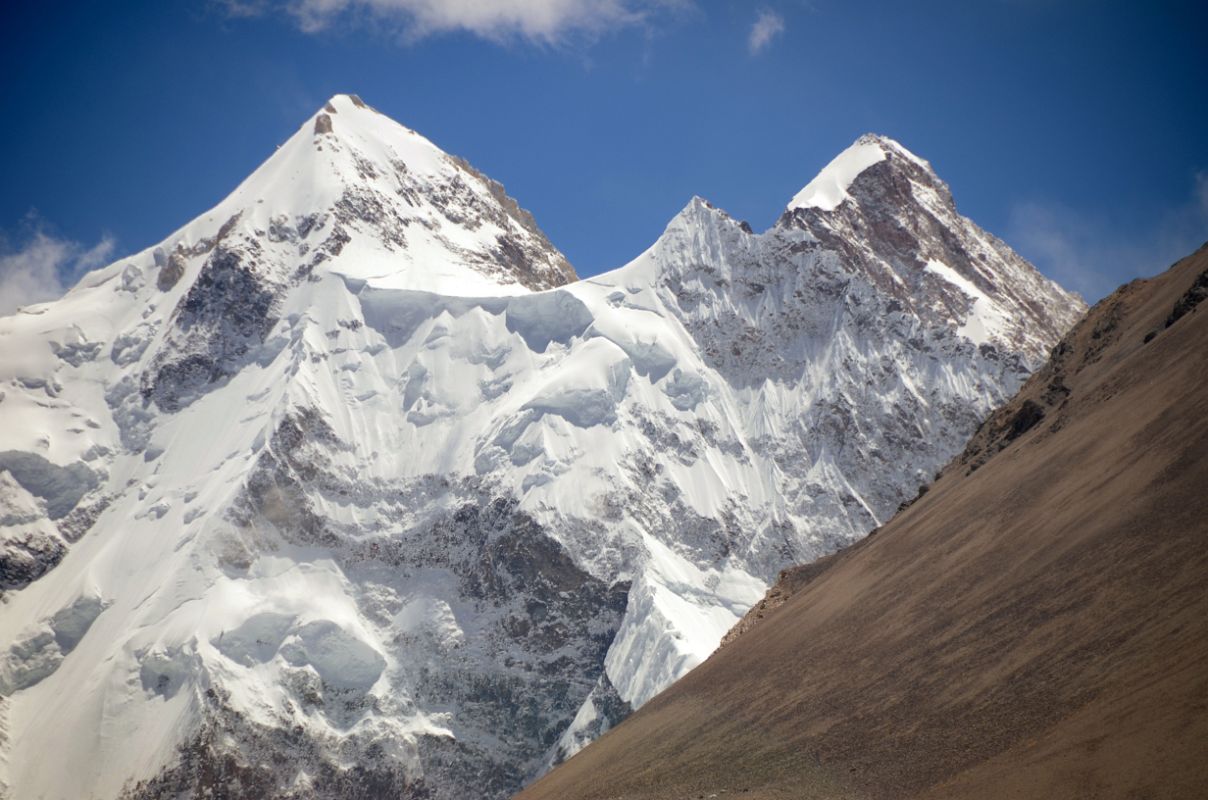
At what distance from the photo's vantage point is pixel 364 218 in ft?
532

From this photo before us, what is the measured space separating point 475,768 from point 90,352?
270ft

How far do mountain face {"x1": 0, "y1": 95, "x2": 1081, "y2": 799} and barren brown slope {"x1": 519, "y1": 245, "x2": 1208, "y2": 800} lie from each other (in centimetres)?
3990

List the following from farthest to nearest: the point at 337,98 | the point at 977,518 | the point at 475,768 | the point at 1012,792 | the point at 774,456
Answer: the point at 337,98 < the point at 774,456 < the point at 475,768 < the point at 977,518 < the point at 1012,792

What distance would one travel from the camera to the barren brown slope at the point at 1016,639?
4159 cm

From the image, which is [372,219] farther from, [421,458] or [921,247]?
[921,247]

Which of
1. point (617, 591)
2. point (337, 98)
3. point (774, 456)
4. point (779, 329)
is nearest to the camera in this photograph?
point (617, 591)


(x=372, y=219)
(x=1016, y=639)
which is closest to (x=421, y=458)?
(x=372, y=219)

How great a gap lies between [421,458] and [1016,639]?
9484cm

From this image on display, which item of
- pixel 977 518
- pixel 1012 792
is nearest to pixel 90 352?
pixel 977 518

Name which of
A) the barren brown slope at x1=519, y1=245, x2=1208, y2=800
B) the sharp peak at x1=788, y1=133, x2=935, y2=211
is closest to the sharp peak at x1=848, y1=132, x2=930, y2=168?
the sharp peak at x1=788, y1=133, x2=935, y2=211

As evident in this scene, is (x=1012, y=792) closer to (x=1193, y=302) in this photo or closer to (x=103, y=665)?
(x=1193, y=302)

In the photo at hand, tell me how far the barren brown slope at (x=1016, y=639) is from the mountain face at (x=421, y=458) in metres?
39.9

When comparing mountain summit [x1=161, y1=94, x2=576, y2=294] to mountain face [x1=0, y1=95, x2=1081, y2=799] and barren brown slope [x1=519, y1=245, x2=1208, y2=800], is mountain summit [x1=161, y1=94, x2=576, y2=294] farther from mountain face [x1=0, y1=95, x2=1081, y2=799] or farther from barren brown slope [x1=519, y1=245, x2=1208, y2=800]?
barren brown slope [x1=519, y1=245, x2=1208, y2=800]

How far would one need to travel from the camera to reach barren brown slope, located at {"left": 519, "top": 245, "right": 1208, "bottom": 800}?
4159cm
